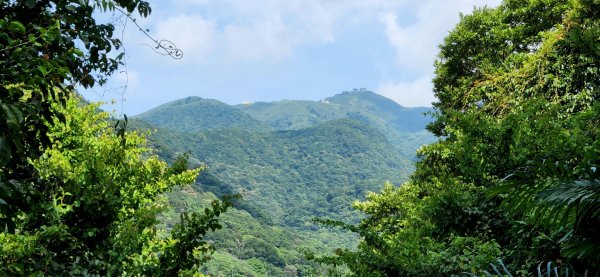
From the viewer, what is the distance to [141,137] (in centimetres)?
1739

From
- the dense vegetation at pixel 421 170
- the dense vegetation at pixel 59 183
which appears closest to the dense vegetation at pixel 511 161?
the dense vegetation at pixel 421 170

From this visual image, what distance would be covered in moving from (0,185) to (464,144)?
8235 millimetres

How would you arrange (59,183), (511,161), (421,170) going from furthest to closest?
(421,170)
(511,161)
(59,183)

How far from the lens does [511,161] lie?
27.0 feet

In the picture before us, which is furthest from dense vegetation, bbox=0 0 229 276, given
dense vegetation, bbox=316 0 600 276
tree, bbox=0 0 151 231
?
dense vegetation, bbox=316 0 600 276

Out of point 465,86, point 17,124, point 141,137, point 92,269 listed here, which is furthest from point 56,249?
point 465,86

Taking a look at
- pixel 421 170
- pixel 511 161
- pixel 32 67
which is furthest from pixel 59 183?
pixel 421 170

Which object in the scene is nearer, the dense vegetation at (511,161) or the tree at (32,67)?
the tree at (32,67)

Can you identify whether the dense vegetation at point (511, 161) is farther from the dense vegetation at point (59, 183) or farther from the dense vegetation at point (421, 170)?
the dense vegetation at point (59, 183)

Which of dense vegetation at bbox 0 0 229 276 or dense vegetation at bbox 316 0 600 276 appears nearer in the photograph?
dense vegetation at bbox 0 0 229 276

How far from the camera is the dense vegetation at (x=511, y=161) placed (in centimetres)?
346

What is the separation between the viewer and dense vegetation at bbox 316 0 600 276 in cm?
346

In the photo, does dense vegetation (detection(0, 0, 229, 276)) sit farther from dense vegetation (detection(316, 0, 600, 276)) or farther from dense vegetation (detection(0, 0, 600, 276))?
dense vegetation (detection(316, 0, 600, 276))

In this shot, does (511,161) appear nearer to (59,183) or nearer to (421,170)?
(59,183)
